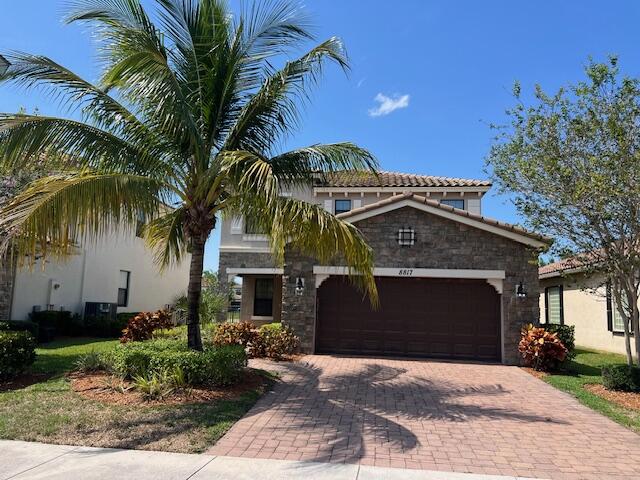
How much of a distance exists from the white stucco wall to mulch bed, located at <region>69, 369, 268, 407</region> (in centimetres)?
1202

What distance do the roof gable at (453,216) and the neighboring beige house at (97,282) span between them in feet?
22.2

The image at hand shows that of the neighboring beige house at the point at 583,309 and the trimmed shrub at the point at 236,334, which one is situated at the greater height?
the neighboring beige house at the point at 583,309

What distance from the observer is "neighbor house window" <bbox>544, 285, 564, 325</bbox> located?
2036cm

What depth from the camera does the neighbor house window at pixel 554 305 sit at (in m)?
20.4

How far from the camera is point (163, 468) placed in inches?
205

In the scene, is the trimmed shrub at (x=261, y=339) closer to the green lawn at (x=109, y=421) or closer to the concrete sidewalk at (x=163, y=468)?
the green lawn at (x=109, y=421)

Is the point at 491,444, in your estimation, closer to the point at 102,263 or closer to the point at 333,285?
the point at 333,285

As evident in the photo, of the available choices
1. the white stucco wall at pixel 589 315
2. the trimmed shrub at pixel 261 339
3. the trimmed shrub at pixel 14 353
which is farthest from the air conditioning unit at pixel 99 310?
the white stucco wall at pixel 589 315

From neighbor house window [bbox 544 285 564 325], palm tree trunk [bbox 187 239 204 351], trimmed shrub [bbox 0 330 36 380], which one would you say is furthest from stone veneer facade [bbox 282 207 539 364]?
neighbor house window [bbox 544 285 564 325]

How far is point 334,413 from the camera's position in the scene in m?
7.74

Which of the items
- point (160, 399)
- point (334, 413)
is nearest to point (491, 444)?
point (334, 413)

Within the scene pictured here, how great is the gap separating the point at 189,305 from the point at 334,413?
11.9 feet

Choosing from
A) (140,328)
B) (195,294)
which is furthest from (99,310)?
(195,294)

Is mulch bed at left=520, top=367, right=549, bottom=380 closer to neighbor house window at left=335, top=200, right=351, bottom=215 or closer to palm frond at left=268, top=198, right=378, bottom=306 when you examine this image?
palm frond at left=268, top=198, right=378, bottom=306
